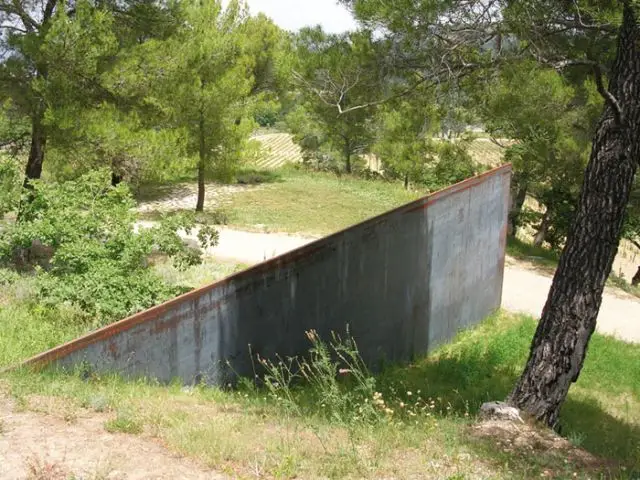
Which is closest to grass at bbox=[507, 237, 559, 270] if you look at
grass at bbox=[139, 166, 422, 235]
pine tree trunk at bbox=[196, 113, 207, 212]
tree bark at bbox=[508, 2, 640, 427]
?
grass at bbox=[139, 166, 422, 235]

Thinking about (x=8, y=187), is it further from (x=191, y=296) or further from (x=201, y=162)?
(x=201, y=162)

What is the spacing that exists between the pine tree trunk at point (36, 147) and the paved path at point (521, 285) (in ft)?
11.6

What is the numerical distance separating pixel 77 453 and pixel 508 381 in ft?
19.6

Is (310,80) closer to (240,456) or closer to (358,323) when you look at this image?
(358,323)

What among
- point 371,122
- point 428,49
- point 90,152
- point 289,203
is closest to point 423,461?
point 428,49

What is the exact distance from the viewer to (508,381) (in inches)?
334

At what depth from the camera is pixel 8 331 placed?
668 cm

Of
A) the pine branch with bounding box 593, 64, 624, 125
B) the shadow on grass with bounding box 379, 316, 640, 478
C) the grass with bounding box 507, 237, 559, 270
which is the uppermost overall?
the pine branch with bounding box 593, 64, 624, 125

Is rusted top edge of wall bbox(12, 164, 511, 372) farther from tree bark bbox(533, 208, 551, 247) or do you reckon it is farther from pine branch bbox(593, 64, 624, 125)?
tree bark bbox(533, 208, 551, 247)

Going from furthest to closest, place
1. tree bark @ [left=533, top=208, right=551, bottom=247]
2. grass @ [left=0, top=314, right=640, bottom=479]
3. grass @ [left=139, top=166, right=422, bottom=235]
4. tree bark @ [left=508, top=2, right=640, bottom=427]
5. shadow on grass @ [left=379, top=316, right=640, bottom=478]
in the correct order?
tree bark @ [left=533, top=208, right=551, bottom=247]
grass @ [left=139, top=166, right=422, bottom=235]
shadow on grass @ [left=379, top=316, right=640, bottom=478]
tree bark @ [left=508, top=2, right=640, bottom=427]
grass @ [left=0, top=314, right=640, bottom=479]

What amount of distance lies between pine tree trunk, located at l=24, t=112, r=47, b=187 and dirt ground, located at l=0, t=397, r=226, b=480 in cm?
704

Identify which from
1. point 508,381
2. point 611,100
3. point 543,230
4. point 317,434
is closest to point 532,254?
point 543,230

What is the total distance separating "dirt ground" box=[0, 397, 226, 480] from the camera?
11.8 ft

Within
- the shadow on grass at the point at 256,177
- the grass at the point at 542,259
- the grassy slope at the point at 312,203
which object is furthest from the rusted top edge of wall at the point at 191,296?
the shadow on grass at the point at 256,177
